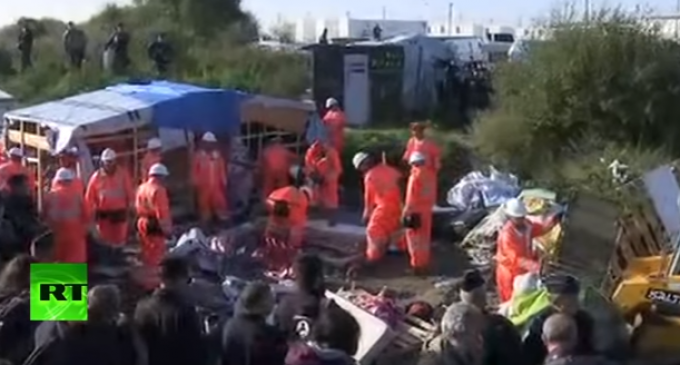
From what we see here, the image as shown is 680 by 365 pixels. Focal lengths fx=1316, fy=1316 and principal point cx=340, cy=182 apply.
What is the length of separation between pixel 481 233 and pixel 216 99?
4746mm

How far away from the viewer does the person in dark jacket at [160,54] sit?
33750 millimetres

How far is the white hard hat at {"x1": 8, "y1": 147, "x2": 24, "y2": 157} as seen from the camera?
18578mm

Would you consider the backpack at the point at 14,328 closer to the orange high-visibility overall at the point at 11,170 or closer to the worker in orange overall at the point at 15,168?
the worker in orange overall at the point at 15,168

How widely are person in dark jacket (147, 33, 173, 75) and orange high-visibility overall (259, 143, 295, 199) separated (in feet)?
47.3

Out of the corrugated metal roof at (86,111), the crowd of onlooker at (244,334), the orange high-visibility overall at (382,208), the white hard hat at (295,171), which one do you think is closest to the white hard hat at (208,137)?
the corrugated metal roof at (86,111)

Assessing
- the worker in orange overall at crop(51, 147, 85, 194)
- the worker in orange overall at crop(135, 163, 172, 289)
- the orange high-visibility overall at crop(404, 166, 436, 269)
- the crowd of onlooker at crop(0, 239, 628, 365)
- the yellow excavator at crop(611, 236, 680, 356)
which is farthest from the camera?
the worker in orange overall at crop(51, 147, 85, 194)

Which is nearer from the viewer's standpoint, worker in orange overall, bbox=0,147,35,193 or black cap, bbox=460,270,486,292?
black cap, bbox=460,270,486,292

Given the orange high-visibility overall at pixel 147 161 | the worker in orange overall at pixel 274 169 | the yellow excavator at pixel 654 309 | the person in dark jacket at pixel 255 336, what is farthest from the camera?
the worker in orange overall at pixel 274 169

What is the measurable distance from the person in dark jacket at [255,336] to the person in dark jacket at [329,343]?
0.16 metres

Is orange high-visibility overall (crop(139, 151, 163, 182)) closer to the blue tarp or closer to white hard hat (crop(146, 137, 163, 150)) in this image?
white hard hat (crop(146, 137, 163, 150))

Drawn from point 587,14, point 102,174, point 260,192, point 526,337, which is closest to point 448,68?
point 587,14

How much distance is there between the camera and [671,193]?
1349 centimetres

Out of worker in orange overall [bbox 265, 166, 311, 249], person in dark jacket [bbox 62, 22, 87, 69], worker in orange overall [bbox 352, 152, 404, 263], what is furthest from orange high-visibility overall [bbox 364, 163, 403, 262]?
person in dark jacket [bbox 62, 22, 87, 69]

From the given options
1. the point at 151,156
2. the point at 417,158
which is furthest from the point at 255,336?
the point at 151,156
